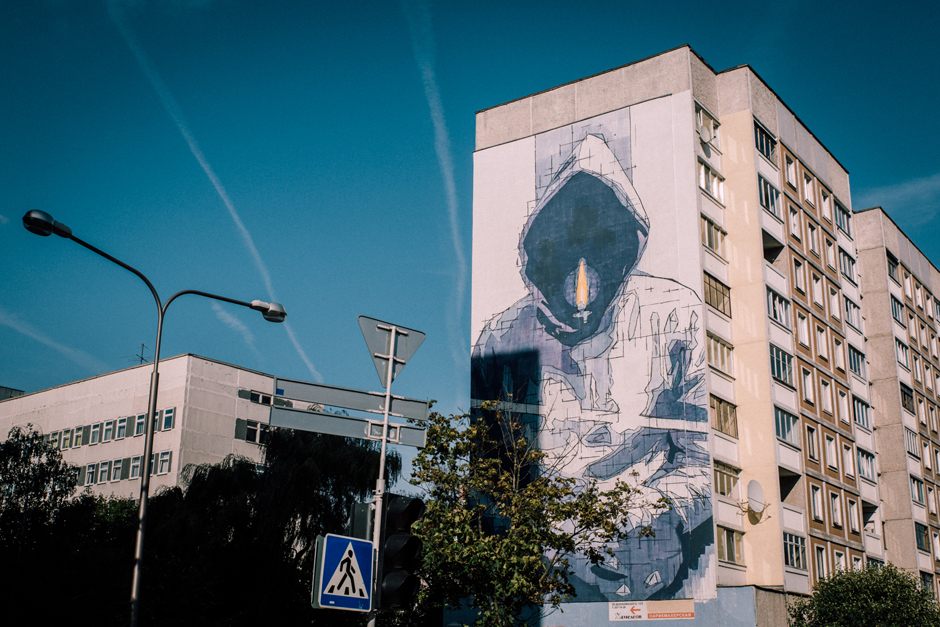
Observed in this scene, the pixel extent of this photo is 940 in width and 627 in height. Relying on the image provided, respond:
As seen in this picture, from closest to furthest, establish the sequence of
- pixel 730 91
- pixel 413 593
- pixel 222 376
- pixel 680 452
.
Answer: pixel 413 593
pixel 680 452
pixel 730 91
pixel 222 376

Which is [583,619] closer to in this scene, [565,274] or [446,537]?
[565,274]

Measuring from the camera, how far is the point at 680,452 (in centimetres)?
3906

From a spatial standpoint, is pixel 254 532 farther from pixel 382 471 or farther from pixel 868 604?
pixel 382 471

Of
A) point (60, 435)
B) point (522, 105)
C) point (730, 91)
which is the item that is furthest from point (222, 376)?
point (730, 91)

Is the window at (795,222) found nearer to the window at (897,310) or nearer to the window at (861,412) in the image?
the window at (861,412)

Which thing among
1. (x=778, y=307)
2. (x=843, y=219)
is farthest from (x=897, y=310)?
(x=778, y=307)

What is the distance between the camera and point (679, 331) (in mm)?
40906

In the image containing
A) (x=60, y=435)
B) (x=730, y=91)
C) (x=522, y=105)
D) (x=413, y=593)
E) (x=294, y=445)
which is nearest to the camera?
(x=413, y=593)

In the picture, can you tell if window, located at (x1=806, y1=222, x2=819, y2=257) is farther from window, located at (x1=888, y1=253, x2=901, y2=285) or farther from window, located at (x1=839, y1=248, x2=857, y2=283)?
window, located at (x1=888, y1=253, x2=901, y2=285)

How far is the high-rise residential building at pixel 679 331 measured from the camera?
38.9m

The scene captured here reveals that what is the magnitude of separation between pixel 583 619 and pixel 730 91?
2644 cm

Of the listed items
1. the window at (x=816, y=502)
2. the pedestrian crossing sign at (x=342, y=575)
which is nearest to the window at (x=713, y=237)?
the window at (x=816, y=502)

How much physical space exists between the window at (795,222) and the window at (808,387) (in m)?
7.31

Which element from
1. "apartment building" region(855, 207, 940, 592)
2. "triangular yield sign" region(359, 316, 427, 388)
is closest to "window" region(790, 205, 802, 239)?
"apartment building" region(855, 207, 940, 592)
